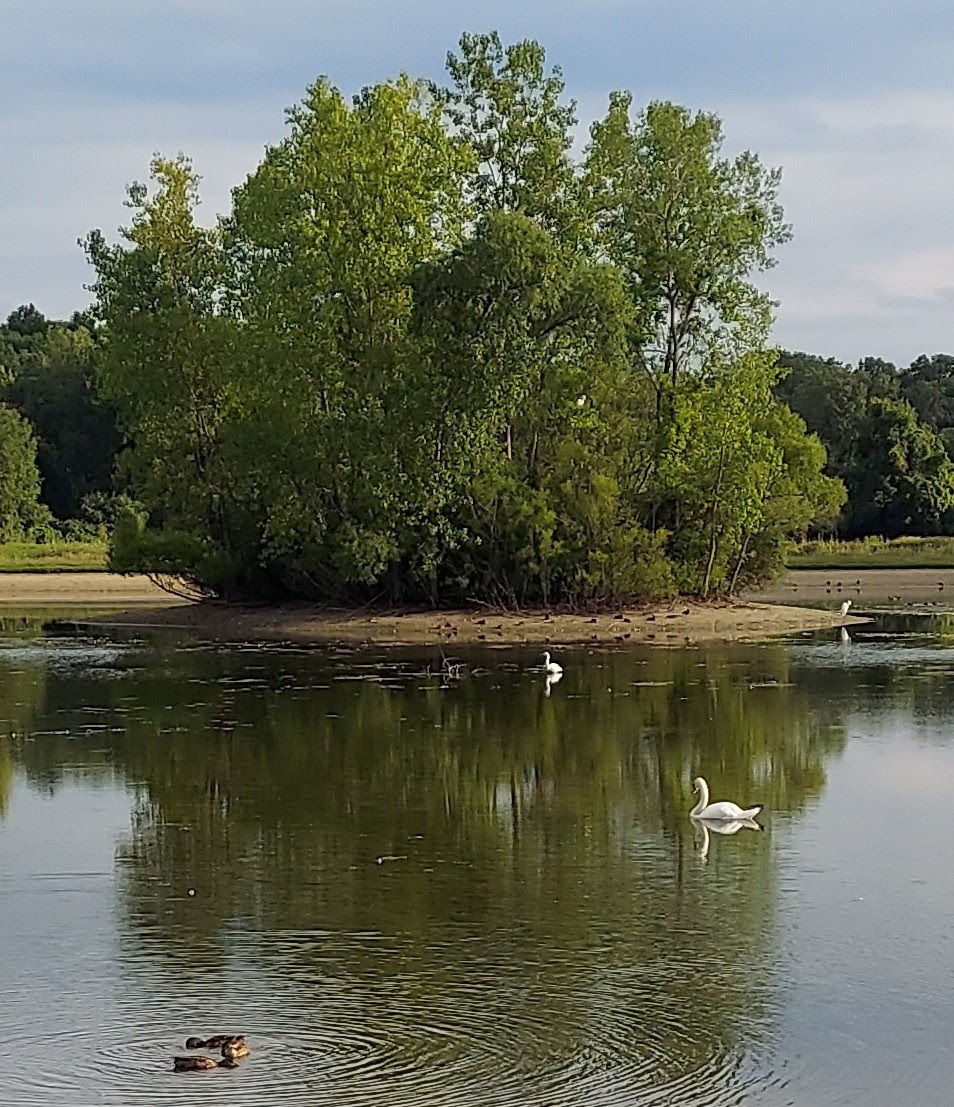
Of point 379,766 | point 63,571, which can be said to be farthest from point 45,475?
point 379,766

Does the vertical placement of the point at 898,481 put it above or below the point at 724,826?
above

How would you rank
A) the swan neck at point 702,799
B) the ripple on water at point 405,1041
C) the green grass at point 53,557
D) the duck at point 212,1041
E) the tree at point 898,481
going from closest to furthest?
1. the ripple on water at point 405,1041
2. the duck at point 212,1041
3. the swan neck at point 702,799
4. the green grass at point 53,557
5. the tree at point 898,481

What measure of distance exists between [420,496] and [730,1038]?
32365 millimetres

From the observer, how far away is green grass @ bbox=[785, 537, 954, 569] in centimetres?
6938

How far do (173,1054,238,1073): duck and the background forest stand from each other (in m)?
30.9

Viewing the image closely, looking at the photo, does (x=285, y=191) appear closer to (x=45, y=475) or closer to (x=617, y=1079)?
(x=617, y=1079)

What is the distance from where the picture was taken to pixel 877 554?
7088cm

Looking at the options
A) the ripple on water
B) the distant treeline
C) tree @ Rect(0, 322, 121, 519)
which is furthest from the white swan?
tree @ Rect(0, 322, 121, 519)

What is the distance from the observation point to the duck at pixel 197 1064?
9.74 metres

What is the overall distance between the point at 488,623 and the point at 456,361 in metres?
6.39

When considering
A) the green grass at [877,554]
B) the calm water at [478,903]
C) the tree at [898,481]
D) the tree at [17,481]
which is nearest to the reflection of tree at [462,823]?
the calm water at [478,903]

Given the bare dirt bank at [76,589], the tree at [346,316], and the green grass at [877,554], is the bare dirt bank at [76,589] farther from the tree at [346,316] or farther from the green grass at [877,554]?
the green grass at [877,554]

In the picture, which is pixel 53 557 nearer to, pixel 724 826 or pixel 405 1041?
pixel 724 826

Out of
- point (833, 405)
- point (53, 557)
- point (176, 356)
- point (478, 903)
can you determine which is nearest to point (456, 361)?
point (176, 356)
